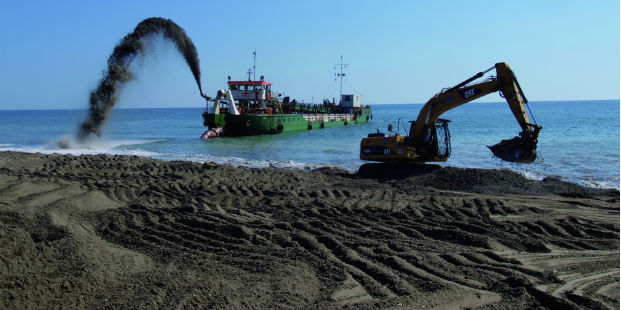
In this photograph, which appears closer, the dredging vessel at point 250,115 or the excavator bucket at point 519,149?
the excavator bucket at point 519,149

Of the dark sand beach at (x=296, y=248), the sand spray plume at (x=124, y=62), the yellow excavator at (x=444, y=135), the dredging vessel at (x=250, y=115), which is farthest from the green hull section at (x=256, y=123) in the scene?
the dark sand beach at (x=296, y=248)

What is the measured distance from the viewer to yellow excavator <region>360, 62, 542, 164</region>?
1265 cm

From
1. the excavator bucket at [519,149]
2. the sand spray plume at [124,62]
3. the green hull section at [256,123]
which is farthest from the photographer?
the green hull section at [256,123]

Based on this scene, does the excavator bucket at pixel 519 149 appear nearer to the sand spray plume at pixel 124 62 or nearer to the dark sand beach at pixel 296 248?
the dark sand beach at pixel 296 248

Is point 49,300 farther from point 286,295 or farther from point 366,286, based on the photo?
point 366,286

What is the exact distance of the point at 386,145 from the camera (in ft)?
47.9

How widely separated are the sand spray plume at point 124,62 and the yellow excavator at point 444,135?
10.7 meters

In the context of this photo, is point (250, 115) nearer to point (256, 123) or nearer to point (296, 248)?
point (256, 123)

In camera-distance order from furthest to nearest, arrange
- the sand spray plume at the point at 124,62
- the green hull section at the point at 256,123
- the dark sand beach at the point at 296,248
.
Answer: the green hull section at the point at 256,123
the sand spray plume at the point at 124,62
the dark sand beach at the point at 296,248

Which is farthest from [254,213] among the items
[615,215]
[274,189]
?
A: [615,215]

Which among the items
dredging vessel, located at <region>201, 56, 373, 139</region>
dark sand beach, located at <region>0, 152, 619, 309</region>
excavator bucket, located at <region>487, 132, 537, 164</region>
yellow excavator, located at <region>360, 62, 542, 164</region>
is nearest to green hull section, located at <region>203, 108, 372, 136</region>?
dredging vessel, located at <region>201, 56, 373, 139</region>

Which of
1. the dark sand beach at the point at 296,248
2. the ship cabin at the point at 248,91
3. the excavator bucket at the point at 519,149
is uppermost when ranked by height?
the ship cabin at the point at 248,91

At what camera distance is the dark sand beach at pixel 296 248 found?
4.84 m

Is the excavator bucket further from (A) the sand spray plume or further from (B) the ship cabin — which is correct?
(B) the ship cabin
